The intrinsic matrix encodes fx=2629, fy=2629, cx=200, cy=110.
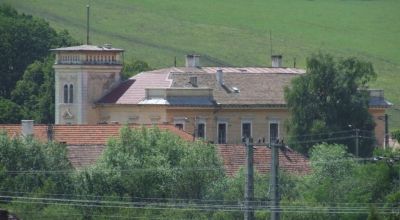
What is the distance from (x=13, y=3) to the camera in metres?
158

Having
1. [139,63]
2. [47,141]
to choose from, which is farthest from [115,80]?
[47,141]

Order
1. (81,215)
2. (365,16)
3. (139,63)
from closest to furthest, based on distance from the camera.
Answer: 1. (81,215)
2. (139,63)
3. (365,16)

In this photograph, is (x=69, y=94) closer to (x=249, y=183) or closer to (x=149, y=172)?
(x=149, y=172)

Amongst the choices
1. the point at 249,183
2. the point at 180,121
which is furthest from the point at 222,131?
the point at 249,183

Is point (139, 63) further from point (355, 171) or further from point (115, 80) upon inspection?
point (355, 171)

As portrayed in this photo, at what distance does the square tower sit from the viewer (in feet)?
371

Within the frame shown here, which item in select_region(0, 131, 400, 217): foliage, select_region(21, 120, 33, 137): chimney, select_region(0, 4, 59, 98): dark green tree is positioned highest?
select_region(0, 4, 59, 98): dark green tree

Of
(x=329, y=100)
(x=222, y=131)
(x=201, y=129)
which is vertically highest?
(x=329, y=100)

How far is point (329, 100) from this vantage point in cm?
11081

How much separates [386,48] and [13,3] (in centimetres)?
2378

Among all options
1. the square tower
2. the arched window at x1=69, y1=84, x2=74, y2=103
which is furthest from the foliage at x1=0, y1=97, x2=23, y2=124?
the arched window at x1=69, y1=84, x2=74, y2=103

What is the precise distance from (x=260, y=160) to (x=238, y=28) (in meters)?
68.3

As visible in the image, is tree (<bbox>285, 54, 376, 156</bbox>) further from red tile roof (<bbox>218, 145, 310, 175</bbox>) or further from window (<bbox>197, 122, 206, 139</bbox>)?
red tile roof (<bbox>218, 145, 310, 175</bbox>)

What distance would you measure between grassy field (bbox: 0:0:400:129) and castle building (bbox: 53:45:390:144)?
82.1 ft
